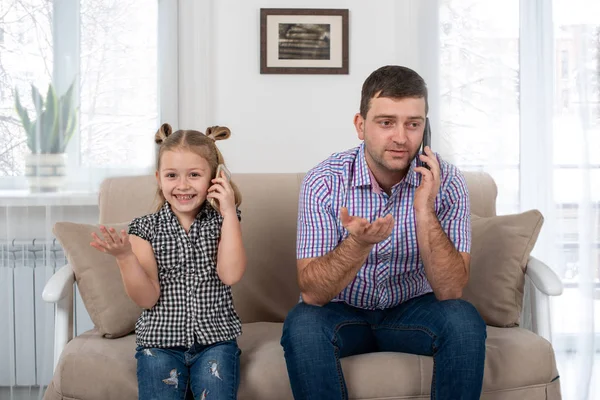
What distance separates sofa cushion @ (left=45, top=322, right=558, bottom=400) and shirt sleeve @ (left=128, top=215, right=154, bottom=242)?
0.31 m

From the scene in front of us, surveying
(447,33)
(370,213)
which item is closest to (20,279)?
(370,213)

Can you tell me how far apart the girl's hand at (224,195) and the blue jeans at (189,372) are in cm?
34

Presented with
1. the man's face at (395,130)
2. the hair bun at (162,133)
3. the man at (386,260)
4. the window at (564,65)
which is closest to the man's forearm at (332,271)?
the man at (386,260)

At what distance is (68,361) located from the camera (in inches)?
70.6

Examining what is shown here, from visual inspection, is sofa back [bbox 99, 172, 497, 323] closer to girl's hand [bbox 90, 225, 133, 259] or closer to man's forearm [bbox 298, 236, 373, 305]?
man's forearm [bbox 298, 236, 373, 305]

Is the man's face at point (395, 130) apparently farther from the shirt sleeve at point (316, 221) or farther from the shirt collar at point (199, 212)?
the shirt collar at point (199, 212)

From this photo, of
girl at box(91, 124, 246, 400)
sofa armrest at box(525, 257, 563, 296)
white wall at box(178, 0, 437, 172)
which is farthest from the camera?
white wall at box(178, 0, 437, 172)

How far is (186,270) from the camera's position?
1817 mm

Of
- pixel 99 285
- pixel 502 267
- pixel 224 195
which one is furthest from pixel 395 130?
pixel 99 285

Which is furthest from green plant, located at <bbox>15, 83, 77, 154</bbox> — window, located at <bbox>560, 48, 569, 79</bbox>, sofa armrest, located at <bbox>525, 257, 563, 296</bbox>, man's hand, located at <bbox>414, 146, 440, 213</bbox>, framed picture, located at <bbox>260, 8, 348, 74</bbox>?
window, located at <bbox>560, 48, 569, 79</bbox>

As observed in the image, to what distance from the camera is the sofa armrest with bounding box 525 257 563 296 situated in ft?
6.28

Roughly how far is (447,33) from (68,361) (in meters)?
2.15

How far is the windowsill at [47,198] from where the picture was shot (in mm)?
2848

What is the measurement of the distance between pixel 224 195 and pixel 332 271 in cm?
33
